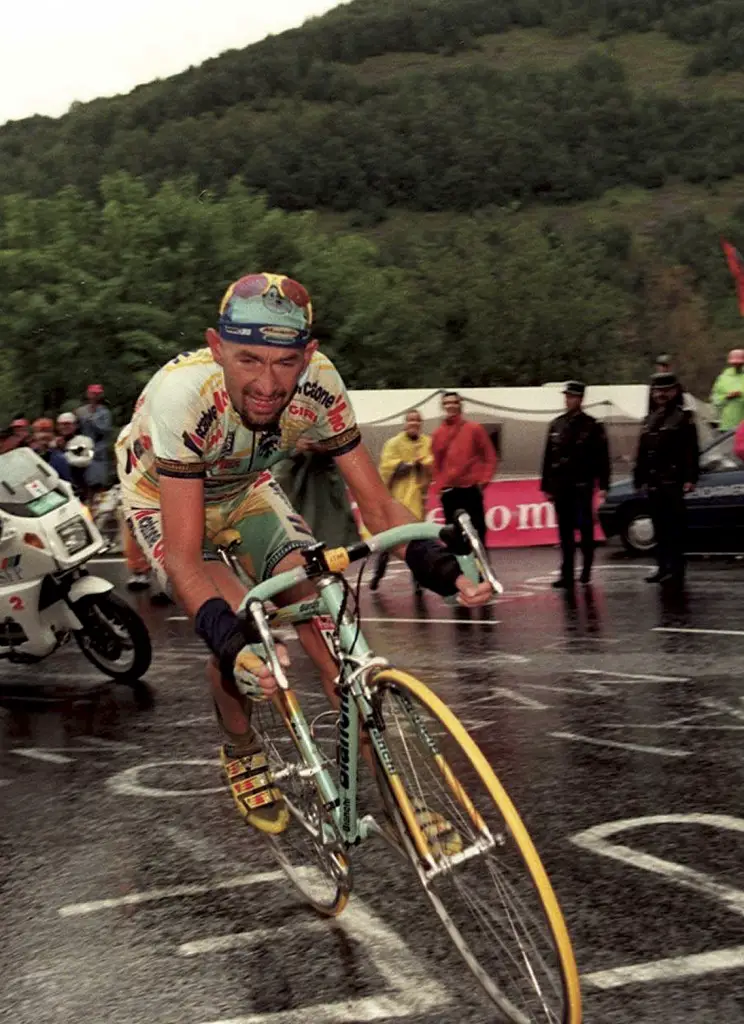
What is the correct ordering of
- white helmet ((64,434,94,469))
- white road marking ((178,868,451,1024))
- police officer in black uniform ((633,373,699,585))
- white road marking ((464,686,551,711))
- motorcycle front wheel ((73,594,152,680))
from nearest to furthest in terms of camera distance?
1. white road marking ((178,868,451,1024))
2. white road marking ((464,686,551,711))
3. motorcycle front wheel ((73,594,152,680))
4. police officer in black uniform ((633,373,699,585))
5. white helmet ((64,434,94,469))

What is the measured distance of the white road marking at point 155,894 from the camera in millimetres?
4898

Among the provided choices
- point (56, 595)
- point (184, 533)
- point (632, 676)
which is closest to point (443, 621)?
point (632, 676)

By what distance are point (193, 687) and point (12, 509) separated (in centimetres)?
165

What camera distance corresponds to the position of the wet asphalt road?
13.1ft

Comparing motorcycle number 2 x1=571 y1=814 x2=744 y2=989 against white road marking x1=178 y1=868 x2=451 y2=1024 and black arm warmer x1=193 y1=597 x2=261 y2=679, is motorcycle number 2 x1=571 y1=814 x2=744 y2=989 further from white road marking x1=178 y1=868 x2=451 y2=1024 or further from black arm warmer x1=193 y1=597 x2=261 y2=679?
black arm warmer x1=193 y1=597 x2=261 y2=679

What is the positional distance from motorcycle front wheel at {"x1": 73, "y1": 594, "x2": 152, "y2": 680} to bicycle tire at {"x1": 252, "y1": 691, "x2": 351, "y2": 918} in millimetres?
4582

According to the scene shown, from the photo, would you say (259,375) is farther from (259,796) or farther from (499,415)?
(499,415)

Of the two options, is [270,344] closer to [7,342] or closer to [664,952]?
[664,952]

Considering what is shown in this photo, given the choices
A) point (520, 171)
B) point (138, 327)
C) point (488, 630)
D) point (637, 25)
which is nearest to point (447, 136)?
point (520, 171)


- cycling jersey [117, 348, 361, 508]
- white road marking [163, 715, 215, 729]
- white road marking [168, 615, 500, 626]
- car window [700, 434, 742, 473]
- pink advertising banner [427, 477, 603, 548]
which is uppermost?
cycling jersey [117, 348, 361, 508]

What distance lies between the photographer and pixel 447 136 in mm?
110125

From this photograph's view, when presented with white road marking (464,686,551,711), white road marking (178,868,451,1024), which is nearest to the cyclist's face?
white road marking (178,868,451,1024)

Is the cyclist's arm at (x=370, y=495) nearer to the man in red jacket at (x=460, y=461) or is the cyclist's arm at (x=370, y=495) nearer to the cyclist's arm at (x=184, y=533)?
the cyclist's arm at (x=184, y=533)

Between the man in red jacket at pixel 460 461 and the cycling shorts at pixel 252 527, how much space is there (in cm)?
936
